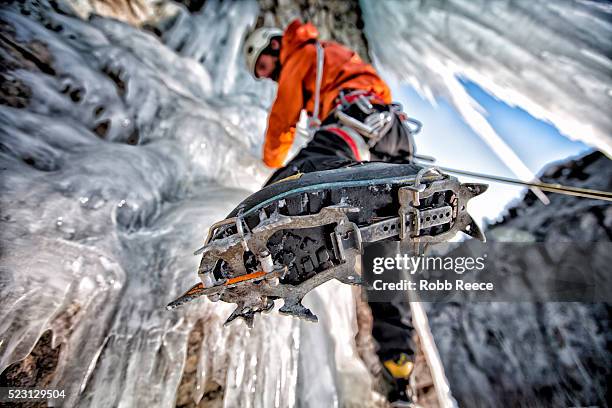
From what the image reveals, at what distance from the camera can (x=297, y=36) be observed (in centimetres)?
202

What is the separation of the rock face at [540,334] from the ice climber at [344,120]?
103 centimetres

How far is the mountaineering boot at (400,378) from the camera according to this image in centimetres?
179

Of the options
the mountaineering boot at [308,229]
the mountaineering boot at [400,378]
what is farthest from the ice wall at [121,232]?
the mountaineering boot at [308,229]

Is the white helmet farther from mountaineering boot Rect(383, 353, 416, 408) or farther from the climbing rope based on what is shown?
mountaineering boot Rect(383, 353, 416, 408)

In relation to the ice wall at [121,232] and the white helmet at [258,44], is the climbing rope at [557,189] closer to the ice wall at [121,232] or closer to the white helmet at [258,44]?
the ice wall at [121,232]

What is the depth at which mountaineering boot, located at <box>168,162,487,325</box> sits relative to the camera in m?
0.91

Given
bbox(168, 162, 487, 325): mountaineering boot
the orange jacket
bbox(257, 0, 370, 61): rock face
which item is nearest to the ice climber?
the orange jacket

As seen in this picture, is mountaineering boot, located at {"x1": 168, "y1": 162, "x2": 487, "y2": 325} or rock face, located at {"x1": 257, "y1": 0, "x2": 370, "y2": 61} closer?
mountaineering boot, located at {"x1": 168, "y1": 162, "x2": 487, "y2": 325}

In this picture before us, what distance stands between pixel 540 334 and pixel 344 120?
2232 mm

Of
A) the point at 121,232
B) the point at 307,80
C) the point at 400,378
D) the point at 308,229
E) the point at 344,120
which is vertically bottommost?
the point at 400,378

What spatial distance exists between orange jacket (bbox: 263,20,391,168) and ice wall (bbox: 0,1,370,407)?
55 centimetres

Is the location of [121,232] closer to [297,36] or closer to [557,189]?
[297,36]

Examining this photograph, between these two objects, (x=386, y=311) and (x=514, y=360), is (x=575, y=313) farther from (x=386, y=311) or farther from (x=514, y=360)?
(x=386, y=311)

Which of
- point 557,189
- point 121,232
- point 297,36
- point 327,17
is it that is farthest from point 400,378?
point 327,17
